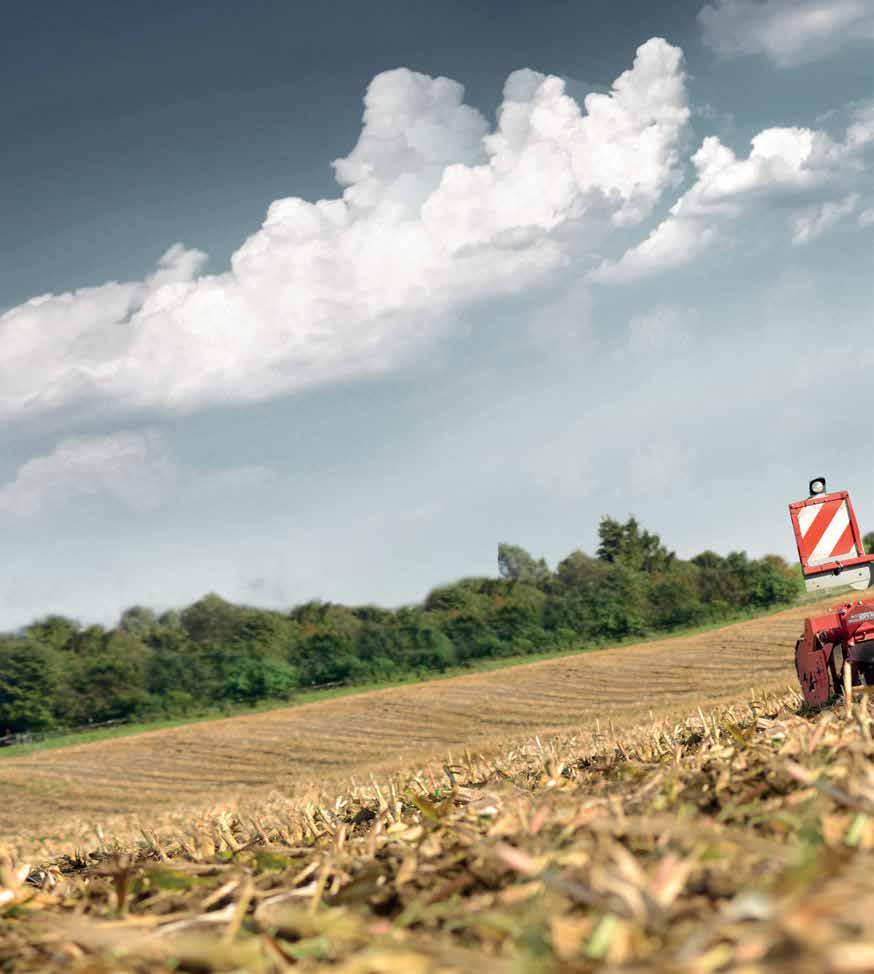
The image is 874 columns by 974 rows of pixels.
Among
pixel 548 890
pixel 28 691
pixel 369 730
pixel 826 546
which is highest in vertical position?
pixel 28 691

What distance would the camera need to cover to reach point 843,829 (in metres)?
2.74

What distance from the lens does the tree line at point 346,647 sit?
1882 inches

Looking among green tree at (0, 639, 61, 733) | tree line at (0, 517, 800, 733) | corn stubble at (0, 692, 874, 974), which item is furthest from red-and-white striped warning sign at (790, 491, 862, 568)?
green tree at (0, 639, 61, 733)

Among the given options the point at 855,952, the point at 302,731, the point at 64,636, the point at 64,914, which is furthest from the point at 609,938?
the point at 64,636

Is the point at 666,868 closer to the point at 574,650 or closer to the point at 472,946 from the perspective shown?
the point at 472,946

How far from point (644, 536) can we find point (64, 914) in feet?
264

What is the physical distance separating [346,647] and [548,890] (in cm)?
4875

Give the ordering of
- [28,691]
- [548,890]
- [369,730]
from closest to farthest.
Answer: [548,890], [369,730], [28,691]

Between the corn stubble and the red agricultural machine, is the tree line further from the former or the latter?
the corn stubble

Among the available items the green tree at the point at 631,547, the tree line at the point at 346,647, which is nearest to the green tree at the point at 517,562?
the green tree at the point at 631,547

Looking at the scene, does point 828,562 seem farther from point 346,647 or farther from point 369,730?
point 346,647

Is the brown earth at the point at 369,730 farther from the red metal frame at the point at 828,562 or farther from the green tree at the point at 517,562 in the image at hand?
the green tree at the point at 517,562

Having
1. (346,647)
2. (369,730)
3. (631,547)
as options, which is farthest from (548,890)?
(631,547)

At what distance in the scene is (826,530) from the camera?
9.70 meters
